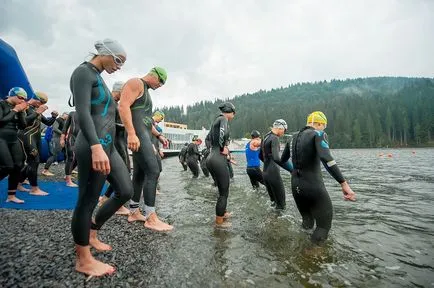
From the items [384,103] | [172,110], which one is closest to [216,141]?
[384,103]

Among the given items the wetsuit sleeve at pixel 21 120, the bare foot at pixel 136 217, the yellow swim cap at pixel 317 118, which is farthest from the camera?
the wetsuit sleeve at pixel 21 120

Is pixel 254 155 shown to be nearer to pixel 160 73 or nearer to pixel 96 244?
pixel 160 73

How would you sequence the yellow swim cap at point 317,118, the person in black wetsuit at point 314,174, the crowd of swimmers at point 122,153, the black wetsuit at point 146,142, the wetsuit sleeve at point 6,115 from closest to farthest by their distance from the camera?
1. the crowd of swimmers at point 122,153
2. the person in black wetsuit at point 314,174
3. the black wetsuit at point 146,142
4. the yellow swim cap at point 317,118
5. the wetsuit sleeve at point 6,115

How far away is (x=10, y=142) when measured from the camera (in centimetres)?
564

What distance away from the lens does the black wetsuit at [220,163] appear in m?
5.34

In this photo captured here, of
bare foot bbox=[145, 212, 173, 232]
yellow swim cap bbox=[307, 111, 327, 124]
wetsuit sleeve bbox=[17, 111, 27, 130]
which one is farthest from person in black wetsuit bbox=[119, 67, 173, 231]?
wetsuit sleeve bbox=[17, 111, 27, 130]

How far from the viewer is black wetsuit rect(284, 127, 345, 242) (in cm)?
422

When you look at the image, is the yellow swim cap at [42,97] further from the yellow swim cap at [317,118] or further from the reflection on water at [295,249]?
the yellow swim cap at [317,118]

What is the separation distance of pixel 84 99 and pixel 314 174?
355 centimetres

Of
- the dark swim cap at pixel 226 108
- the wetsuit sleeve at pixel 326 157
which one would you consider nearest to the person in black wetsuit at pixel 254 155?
the dark swim cap at pixel 226 108

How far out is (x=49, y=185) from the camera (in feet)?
28.7

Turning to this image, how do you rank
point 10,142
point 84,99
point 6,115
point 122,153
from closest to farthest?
point 84,99 < point 6,115 < point 10,142 < point 122,153

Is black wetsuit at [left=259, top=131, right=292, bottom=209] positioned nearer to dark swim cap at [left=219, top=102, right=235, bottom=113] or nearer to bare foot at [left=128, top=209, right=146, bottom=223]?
dark swim cap at [left=219, top=102, right=235, bottom=113]

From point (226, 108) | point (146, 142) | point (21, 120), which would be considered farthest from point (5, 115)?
point (226, 108)
